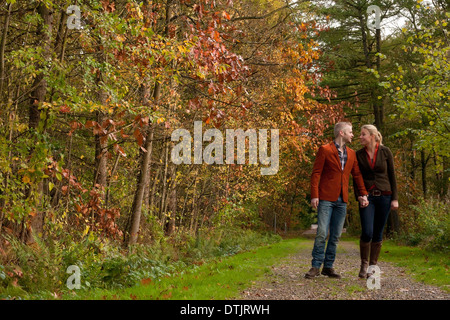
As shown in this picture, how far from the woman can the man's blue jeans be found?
340mm

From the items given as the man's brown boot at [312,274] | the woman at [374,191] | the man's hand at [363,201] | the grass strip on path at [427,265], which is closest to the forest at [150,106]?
the grass strip on path at [427,265]

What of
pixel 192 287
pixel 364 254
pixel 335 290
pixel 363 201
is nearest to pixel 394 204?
pixel 363 201

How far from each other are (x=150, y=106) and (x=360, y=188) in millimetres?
3946

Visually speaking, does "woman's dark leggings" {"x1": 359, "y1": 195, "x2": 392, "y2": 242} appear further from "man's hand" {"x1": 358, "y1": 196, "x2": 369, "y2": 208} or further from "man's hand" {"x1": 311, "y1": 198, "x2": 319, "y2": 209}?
"man's hand" {"x1": 311, "y1": 198, "x2": 319, "y2": 209}

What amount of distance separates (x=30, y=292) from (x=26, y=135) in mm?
2630

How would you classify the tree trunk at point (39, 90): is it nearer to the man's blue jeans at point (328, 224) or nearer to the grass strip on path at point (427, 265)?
the man's blue jeans at point (328, 224)

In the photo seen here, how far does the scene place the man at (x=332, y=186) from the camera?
7199 millimetres

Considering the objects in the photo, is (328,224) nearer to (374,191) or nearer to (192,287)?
(374,191)

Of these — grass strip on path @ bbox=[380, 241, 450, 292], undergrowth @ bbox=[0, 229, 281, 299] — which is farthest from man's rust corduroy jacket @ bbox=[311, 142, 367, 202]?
undergrowth @ bbox=[0, 229, 281, 299]

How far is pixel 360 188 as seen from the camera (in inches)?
277

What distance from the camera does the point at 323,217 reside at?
7.17 m

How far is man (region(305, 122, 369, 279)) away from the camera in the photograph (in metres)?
7.20

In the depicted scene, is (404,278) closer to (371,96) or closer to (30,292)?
(30,292)
